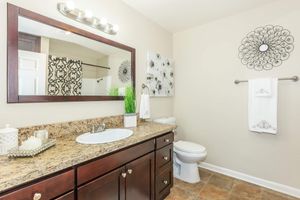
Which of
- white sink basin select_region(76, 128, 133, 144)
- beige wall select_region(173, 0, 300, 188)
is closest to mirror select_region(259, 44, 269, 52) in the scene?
beige wall select_region(173, 0, 300, 188)

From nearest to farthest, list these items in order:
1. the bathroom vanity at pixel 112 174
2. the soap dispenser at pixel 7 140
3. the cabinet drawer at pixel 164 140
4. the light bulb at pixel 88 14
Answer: the bathroom vanity at pixel 112 174, the soap dispenser at pixel 7 140, the light bulb at pixel 88 14, the cabinet drawer at pixel 164 140

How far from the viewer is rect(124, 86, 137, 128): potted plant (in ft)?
6.02

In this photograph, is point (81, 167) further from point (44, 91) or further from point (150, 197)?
point (150, 197)

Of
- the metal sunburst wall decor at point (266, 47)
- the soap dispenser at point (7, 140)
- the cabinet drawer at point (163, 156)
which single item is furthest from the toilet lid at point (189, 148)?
the soap dispenser at point (7, 140)

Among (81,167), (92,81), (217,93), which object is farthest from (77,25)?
(217,93)

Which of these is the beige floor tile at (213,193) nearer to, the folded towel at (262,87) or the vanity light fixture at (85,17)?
the folded towel at (262,87)

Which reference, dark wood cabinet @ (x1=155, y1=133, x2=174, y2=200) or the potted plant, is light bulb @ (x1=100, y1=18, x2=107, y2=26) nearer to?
the potted plant

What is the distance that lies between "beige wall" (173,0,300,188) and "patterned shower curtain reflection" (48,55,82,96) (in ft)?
5.88

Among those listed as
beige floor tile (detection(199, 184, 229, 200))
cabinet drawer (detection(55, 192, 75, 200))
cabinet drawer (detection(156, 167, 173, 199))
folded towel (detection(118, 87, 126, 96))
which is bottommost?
beige floor tile (detection(199, 184, 229, 200))

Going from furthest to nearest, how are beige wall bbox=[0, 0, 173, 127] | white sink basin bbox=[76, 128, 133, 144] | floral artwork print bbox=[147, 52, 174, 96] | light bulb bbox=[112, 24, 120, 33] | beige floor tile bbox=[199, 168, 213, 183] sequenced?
floral artwork print bbox=[147, 52, 174, 96] → beige floor tile bbox=[199, 168, 213, 183] → light bulb bbox=[112, 24, 120, 33] → white sink basin bbox=[76, 128, 133, 144] → beige wall bbox=[0, 0, 173, 127]

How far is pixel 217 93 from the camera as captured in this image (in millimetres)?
2445

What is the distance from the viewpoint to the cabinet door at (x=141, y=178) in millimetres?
1312

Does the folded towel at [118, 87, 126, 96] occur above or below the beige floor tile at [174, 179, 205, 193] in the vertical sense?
above

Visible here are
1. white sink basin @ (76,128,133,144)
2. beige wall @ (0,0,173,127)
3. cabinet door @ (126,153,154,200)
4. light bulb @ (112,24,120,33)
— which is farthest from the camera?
light bulb @ (112,24,120,33)
